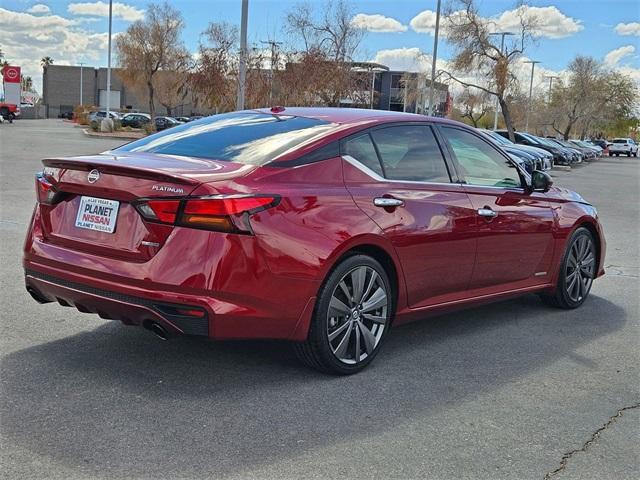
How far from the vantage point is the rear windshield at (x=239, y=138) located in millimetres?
4368

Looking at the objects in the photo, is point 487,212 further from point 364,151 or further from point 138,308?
point 138,308

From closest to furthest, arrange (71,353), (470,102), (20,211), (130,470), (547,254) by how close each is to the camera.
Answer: (130,470), (71,353), (547,254), (20,211), (470,102)

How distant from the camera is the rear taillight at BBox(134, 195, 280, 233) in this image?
3.79m

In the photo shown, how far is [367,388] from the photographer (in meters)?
4.30

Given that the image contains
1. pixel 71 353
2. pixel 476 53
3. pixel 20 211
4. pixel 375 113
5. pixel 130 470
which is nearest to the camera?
pixel 130 470

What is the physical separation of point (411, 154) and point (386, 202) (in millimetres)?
612

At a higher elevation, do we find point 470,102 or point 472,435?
point 470,102

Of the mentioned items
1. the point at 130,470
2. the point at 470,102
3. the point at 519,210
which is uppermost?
the point at 470,102

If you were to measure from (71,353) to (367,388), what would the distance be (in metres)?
1.87

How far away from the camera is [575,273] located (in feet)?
21.4

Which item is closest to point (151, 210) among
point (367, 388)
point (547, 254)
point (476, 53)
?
point (367, 388)

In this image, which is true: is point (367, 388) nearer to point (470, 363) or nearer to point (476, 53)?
point (470, 363)

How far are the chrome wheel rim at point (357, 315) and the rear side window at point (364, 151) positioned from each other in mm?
686

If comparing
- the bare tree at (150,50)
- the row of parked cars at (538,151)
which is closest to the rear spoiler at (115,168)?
the row of parked cars at (538,151)
